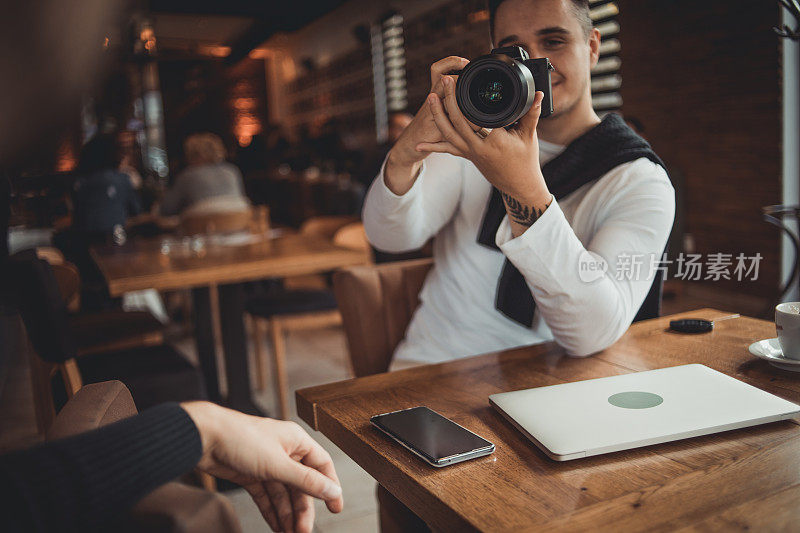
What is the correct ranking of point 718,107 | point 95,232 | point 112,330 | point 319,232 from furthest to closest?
point 718,107, point 319,232, point 95,232, point 112,330

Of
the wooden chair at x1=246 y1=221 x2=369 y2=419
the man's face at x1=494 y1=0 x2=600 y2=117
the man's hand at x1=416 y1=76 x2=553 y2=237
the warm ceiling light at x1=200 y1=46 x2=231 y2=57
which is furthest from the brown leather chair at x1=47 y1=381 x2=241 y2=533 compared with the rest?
the warm ceiling light at x1=200 y1=46 x2=231 y2=57

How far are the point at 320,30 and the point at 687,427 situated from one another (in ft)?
33.2

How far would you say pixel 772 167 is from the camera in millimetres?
4121

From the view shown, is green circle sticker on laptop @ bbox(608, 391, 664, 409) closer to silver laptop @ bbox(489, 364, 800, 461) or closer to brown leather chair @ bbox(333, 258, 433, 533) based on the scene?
silver laptop @ bbox(489, 364, 800, 461)

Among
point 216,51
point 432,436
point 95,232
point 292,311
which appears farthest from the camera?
point 216,51

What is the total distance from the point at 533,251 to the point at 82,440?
0.63m

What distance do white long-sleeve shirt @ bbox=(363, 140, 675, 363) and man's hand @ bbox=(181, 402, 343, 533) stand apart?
43cm

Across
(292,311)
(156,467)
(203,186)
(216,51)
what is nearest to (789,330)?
(156,467)

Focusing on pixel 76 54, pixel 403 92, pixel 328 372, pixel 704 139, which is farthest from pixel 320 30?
pixel 76 54

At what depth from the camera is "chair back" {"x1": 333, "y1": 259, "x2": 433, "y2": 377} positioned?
151cm

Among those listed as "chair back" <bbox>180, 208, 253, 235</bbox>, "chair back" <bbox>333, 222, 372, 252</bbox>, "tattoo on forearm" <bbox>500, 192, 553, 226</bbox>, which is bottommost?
"chair back" <bbox>333, 222, 372, 252</bbox>

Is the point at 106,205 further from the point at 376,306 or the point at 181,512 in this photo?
the point at 181,512

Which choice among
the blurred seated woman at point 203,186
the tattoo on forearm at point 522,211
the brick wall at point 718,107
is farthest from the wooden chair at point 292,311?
the brick wall at point 718,107

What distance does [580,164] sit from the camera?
118 centimetres
